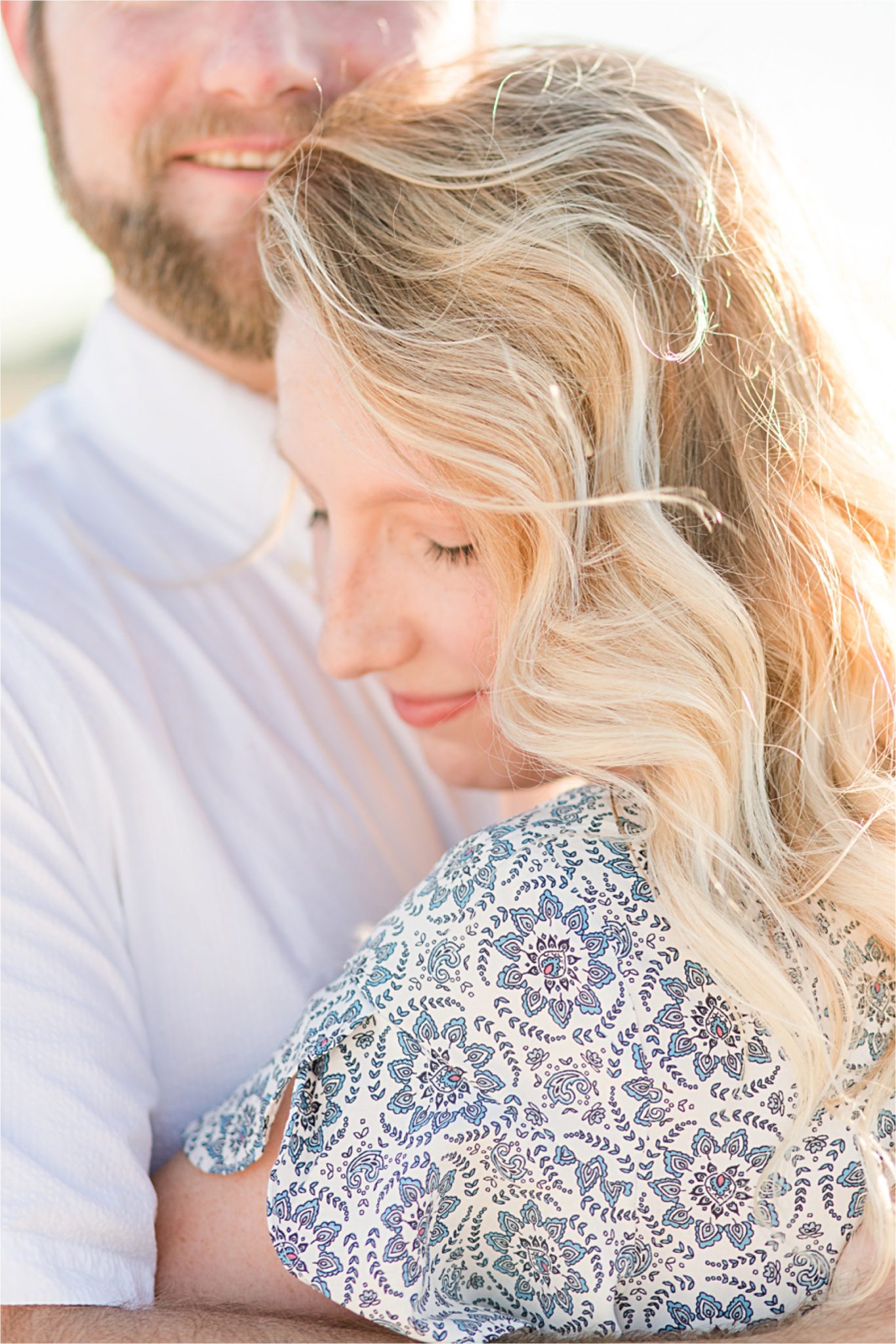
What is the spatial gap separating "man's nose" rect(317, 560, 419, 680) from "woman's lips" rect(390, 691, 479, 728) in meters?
0.11

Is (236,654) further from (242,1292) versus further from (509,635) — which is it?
(242,1292)

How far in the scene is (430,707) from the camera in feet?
5.99

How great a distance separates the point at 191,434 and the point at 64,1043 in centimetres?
117

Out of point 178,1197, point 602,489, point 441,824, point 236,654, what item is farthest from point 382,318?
point 178,1197

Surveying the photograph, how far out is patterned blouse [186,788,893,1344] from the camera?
1253 millimetres

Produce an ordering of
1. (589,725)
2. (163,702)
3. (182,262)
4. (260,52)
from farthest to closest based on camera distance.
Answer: (182,262), (260,52), (163,702), (589,725)

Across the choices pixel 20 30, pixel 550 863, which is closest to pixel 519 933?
pixel 550 863

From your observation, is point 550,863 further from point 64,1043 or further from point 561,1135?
point 64,1043

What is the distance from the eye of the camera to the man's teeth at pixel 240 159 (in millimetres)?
2111

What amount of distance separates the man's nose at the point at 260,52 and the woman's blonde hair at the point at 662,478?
0.62 metres

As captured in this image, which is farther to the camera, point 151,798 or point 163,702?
point 163,702

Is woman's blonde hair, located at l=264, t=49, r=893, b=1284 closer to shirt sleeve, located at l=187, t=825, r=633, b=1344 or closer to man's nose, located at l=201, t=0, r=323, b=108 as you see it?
shirt sleeve, located at l=187, t=825, r=633, b=1344

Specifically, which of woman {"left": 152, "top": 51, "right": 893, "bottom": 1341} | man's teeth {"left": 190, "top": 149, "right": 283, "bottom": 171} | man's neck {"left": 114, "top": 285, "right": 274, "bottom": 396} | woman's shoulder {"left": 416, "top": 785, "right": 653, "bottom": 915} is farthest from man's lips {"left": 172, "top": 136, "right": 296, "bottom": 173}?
woman's shoulder {"left": 416, "top": 785, "right": 653, "bottom": 915}

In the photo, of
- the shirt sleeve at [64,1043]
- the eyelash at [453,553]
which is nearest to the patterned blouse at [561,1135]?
Result: the shirt sleeve at [64,1043]
